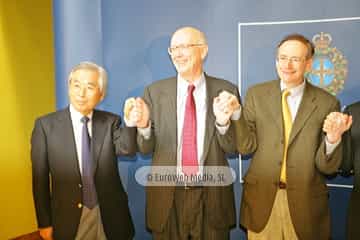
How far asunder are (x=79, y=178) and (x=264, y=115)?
1.13 metres

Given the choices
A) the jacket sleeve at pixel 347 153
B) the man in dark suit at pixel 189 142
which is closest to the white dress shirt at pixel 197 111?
the man in dark suit at pixel 189 142

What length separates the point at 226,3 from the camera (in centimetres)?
254

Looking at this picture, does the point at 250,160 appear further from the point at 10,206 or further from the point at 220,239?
the point at 10,206

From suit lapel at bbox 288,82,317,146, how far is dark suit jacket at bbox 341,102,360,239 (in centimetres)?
20

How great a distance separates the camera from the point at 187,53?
2441 mm

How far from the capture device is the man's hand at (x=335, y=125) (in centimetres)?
219

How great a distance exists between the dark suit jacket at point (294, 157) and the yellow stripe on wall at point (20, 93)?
177cm

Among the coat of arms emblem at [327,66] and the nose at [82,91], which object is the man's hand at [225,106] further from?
the nose at [82,91]

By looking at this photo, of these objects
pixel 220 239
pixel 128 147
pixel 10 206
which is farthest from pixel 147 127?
pixel 10 206

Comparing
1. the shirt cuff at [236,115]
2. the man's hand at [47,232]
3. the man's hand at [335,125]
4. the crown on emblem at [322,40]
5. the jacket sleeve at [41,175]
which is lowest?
the man's hand at [47,232]

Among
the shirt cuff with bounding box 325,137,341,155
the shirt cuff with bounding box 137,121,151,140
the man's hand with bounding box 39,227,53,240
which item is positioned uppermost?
the shirt cuff with bounding box 137,121,151,140

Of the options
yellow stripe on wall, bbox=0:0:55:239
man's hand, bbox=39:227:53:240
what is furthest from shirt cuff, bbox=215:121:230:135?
yellow stripe on wall, bbox=0:0:55:239

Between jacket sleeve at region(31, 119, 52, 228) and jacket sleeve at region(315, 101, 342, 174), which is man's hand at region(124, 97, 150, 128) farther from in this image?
jacket sleeve at region(315, 101, 342, 174)

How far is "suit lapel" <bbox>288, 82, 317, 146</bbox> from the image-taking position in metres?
2.31
